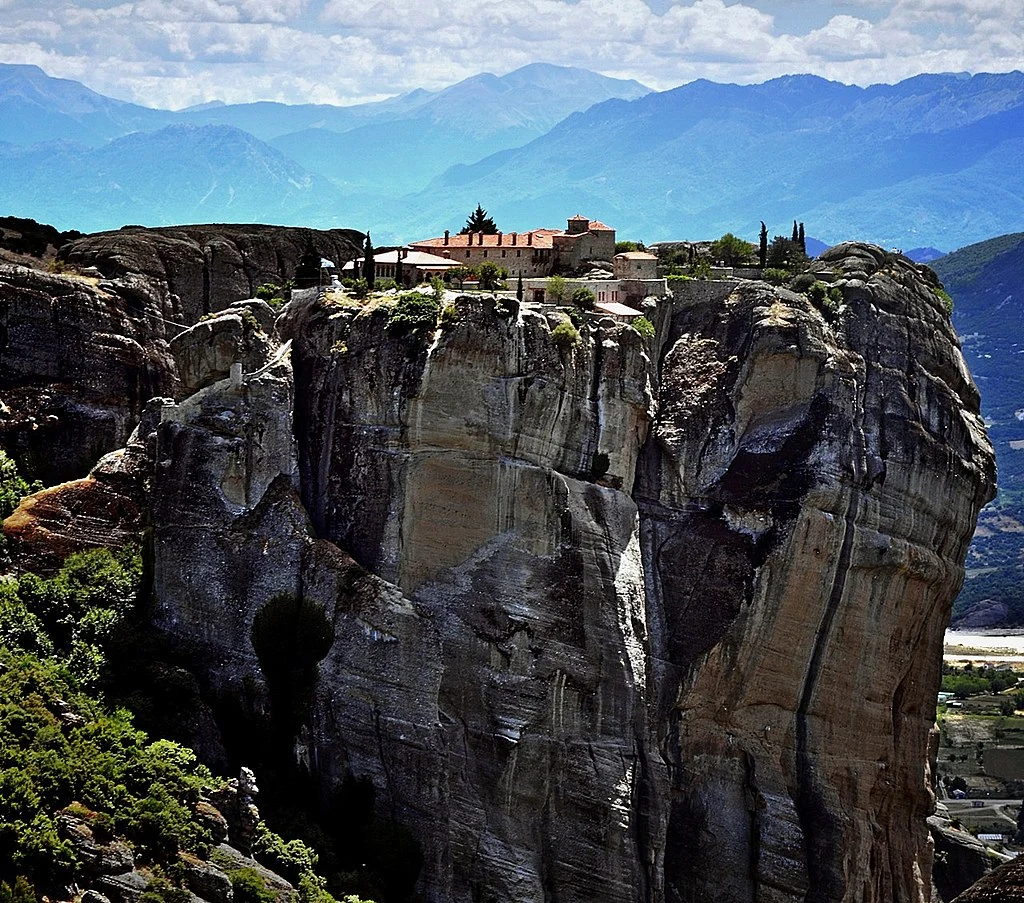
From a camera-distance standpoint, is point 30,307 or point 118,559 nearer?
point 118,559

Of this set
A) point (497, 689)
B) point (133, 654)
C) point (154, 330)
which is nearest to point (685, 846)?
point (497, 689)

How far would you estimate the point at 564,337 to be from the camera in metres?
52.2

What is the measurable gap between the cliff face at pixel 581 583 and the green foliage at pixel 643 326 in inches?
66.0

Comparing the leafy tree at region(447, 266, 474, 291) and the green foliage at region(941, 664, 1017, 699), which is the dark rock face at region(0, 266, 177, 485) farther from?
the green foliage at region(941, 664, 1017, 699)

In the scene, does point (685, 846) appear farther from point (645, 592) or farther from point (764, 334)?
point (764, 334)

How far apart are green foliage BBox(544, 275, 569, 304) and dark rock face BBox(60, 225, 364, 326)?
1342 cm

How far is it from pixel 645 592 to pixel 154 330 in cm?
2286

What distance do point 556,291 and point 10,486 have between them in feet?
60.8

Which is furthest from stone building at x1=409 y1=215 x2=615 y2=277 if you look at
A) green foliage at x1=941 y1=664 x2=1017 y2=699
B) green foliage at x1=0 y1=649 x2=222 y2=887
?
green foliage at x1=941 y1=664 x2=1017 y2=699

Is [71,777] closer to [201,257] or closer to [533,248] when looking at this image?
[533,248]

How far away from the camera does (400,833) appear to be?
4903 cm

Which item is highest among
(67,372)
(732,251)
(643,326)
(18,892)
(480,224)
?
(480,224)

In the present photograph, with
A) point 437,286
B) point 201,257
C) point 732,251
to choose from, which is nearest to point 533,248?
point 437,286

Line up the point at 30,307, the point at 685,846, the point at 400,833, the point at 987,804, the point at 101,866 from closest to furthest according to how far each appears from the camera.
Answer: the point at 101,866
the point at 400,833
the point at 685,846
the point at 30,307
the point at 987,804
